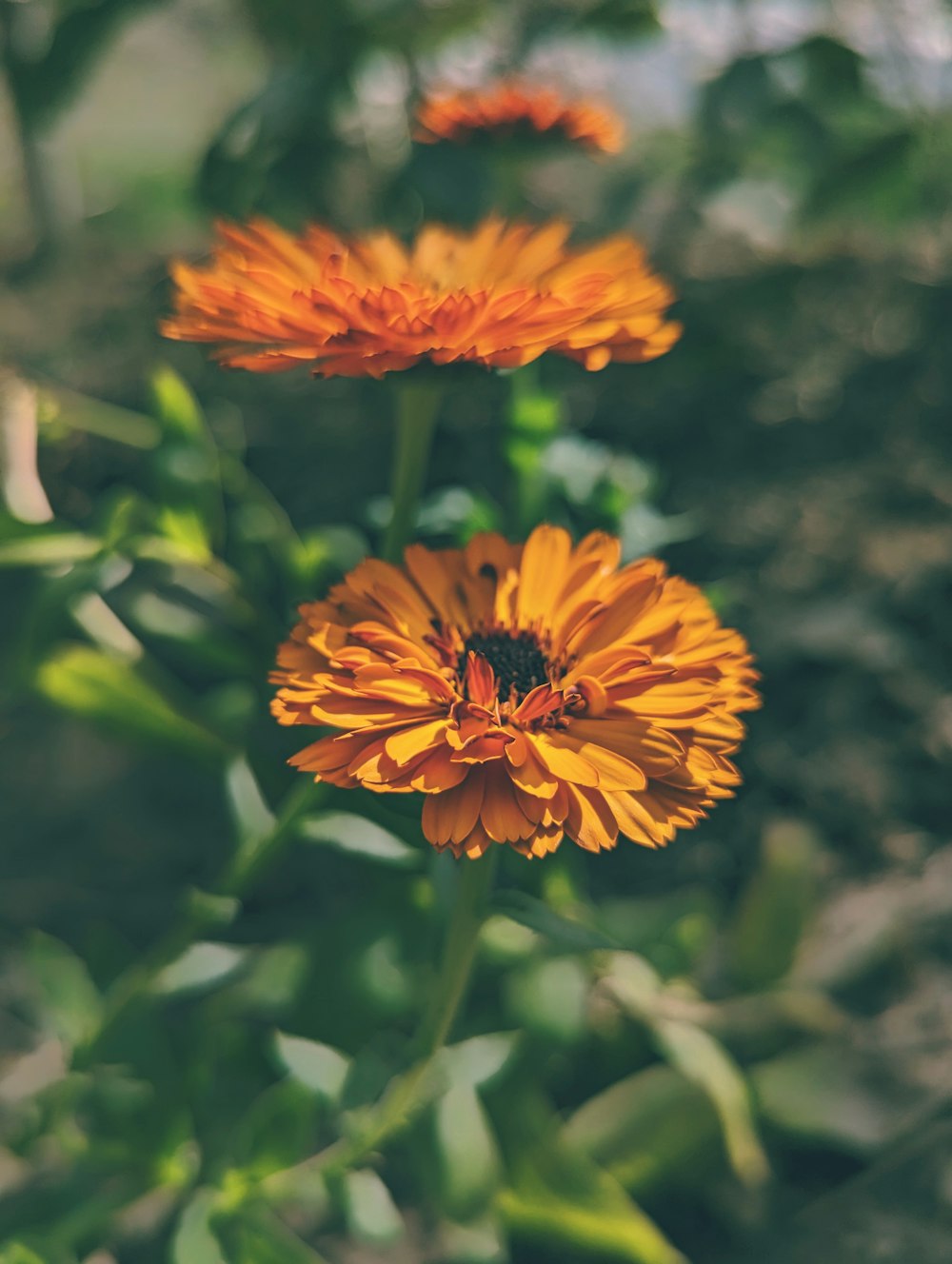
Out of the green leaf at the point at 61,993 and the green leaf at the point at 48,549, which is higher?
the green leaf at the point at 48,549

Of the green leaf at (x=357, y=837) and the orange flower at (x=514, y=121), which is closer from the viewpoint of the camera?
the green leaf at (x=357, y=837)

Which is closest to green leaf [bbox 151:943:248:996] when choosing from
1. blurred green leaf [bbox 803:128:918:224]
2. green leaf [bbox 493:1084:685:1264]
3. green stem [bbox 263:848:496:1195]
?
green stem [bbox 263:848:496:1195]

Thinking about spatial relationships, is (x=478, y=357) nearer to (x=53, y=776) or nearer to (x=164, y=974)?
(x=164, y=974)

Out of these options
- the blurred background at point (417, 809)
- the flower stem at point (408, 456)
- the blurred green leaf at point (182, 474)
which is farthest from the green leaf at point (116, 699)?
the flower stem at point (408, 456)

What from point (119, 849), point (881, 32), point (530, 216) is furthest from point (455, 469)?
point (881, 32)

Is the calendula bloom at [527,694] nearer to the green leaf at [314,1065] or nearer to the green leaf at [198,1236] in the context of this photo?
the green leaf at [314,1065]

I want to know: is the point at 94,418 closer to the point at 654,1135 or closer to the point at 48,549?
the point at 48,549
